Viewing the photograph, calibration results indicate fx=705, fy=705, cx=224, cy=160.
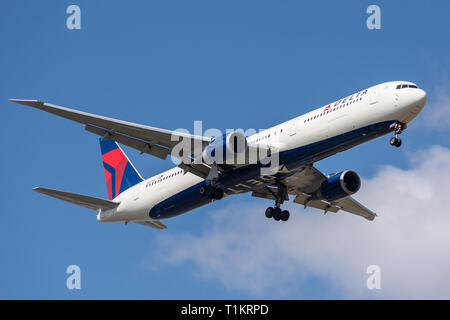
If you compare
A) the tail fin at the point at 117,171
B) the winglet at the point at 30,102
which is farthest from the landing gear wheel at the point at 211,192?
the winglet at the point at 30,102

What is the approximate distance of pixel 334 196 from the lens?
1660 inches

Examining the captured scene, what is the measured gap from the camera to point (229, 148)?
36.5 m

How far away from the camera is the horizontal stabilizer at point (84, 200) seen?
40.9 m

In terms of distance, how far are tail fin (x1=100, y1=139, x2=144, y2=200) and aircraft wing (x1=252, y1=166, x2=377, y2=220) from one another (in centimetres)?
888

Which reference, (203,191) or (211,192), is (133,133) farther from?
(211,192)

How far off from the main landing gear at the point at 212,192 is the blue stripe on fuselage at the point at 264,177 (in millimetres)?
377

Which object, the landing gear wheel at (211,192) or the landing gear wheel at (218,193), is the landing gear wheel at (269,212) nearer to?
the landing gear wheel at (218,193)

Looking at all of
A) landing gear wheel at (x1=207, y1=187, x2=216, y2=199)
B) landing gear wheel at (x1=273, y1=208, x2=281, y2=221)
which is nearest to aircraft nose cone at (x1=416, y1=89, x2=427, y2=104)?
landing gear wheel at (x1=207, y1=187, x2=216, y2=199)

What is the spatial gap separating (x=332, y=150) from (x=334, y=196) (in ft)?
22.1

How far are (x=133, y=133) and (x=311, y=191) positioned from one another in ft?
39.6

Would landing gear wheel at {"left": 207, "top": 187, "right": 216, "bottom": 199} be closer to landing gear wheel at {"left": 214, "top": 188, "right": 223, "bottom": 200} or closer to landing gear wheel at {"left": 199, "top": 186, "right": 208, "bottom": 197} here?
landing gear wheel at {"left": 214, "top": 188, "right": 223, "bottom": 200}

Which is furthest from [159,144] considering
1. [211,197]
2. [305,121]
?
[305,121]

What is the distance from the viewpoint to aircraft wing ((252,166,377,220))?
4216cm

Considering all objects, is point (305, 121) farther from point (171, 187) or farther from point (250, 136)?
point (171, 187)
